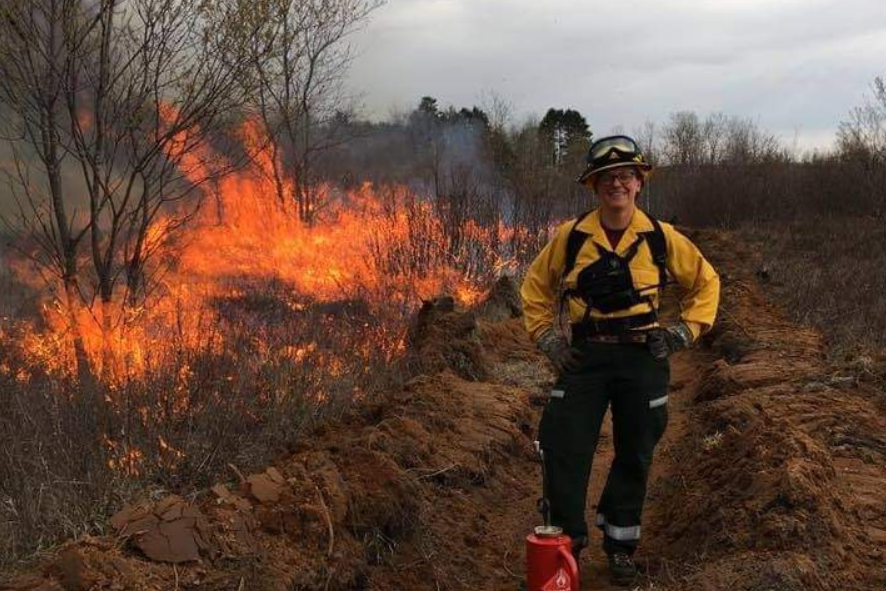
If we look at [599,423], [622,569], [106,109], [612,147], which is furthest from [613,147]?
[106,109]

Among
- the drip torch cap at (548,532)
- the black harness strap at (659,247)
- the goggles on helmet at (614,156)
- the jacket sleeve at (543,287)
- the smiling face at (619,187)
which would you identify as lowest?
the drip torch cap at (548,532)

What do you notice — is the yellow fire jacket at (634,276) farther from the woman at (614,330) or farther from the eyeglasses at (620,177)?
the eyeglasses at (620,177)

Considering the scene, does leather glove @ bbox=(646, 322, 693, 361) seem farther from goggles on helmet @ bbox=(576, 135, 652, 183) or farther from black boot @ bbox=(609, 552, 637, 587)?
black boot @ bbox=(609, 552, 637, 587)

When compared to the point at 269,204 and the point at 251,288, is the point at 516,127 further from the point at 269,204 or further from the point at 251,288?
the point at 251,288

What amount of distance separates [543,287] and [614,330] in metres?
0.46

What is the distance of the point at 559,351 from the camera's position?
3.90m

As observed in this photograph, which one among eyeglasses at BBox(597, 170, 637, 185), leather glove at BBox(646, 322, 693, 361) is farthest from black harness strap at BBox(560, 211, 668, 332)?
eyeglasses at BBox(597, 170, 637, 185)

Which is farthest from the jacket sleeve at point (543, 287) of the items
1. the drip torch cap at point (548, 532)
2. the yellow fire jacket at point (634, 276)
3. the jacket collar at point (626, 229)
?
the drip torch cap at point (548, 532)

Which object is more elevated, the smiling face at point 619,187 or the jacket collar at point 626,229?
the smiling face at point 619,187

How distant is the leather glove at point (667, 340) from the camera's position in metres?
3.79

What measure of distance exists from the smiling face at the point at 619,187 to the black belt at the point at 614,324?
0.55 meters

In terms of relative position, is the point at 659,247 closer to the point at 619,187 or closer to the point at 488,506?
the point at 619,187

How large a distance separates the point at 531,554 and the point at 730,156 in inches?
1395

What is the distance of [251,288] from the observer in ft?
49.3
